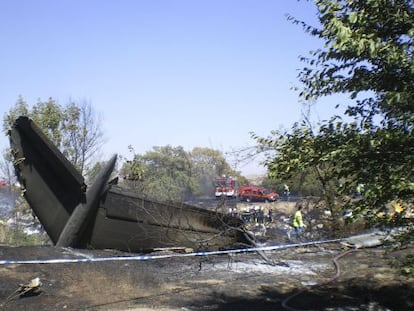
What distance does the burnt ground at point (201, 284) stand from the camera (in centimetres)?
716

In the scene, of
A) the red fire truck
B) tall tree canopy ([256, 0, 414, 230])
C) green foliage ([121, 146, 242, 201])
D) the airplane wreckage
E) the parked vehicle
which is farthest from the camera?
the parked vehicle

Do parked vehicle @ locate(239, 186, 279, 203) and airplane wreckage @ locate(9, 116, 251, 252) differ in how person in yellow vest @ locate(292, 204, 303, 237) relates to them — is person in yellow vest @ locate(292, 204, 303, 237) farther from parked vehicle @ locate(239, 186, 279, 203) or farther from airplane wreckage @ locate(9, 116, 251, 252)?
parked vehicle @ locate(239, 186, 279, 203)

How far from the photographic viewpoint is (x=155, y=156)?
128ft

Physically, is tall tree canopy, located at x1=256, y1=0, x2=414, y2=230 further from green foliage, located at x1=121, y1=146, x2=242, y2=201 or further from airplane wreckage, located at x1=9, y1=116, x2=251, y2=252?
green foliage, located at x1=121, y1=146, x2=242, y2=201

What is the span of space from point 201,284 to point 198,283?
3.6 inches

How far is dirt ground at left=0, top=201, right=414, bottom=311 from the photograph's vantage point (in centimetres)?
714

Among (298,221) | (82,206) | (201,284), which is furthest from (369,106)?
(298,221)

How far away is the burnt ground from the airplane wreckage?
0.71 metres

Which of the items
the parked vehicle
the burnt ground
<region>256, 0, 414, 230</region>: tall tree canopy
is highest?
the parked vehicle

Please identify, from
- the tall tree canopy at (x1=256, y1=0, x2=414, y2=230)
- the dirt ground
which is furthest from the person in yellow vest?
the tall tree canopy at (x1=256, y1=0, x2=414, y2=230)

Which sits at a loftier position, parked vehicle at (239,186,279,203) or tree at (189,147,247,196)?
parked vehicle at (239,186,279,203)

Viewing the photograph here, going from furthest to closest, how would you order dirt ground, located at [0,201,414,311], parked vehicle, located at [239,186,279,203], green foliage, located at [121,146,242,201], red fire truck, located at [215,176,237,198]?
parked vehicle, located at [239,186,279,203], green foliage, located at [121,146,242,201], red fire truck, located at [215,176,237,198], dirt ground, located at [0,201,414,311]

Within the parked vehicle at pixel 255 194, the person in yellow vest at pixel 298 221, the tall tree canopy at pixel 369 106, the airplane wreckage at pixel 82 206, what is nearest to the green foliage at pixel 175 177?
the airplane wreckage at pixel 82 206

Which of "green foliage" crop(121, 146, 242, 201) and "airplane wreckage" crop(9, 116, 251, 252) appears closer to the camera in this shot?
"airplane wreckage" crop(9, 116, 251, 252)
